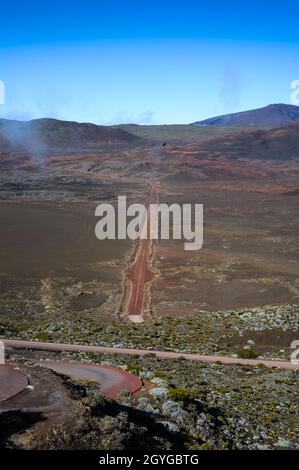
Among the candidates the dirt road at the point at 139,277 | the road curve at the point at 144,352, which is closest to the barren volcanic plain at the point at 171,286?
the dirt road at the point at 139,277

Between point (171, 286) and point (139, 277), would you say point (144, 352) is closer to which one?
point (171, 286)

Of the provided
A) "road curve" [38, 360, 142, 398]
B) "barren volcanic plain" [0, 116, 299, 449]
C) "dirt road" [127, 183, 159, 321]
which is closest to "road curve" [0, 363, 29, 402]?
"barren volcanic plain" [0, 116, 299, 449]

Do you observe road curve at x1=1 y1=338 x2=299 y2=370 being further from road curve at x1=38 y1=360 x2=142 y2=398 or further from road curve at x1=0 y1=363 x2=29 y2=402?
road curve at x1=0 y1=363 x2=29 y2=402

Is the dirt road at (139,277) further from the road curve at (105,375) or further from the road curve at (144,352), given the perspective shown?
the road curve at (105,375)

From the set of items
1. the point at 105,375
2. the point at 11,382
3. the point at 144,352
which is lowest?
the point at 144,352

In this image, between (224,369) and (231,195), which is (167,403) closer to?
(224,369)

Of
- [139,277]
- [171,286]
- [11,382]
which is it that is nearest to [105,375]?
[11,382]
